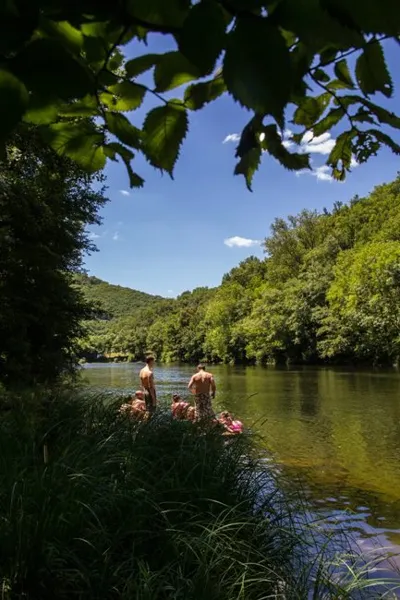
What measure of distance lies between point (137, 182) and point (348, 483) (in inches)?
342

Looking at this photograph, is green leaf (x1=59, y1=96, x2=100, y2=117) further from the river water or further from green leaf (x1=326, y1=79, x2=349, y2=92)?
the river water

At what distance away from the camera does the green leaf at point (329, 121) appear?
117 centimetres

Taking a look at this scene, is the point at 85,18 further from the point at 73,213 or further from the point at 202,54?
the point at 73,213

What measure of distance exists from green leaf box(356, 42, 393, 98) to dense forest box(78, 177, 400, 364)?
1310 centimetres

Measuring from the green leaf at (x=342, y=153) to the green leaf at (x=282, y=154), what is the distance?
0.29m

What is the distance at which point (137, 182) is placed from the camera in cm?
120

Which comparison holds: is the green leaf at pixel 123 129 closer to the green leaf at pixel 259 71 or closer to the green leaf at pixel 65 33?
the green leaf at pixel 65 33

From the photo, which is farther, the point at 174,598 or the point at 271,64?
the point at 174,598

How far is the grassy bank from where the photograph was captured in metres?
2.92

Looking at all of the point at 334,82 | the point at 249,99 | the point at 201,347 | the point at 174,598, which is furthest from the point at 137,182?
the point at 201,347

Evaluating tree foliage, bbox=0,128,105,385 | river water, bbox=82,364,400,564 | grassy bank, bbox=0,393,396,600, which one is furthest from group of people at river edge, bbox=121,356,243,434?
grassy bank, bbox=0,393,396,600

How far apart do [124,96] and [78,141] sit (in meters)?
0.15

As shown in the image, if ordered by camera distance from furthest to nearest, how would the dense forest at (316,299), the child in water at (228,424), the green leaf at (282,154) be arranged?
the dense forest at (316,299), the child in water at (228,424), the green leaf at (282,154)

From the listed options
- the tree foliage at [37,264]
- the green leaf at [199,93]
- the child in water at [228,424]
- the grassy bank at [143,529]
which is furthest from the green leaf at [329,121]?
the tree foliage at [37,264]
